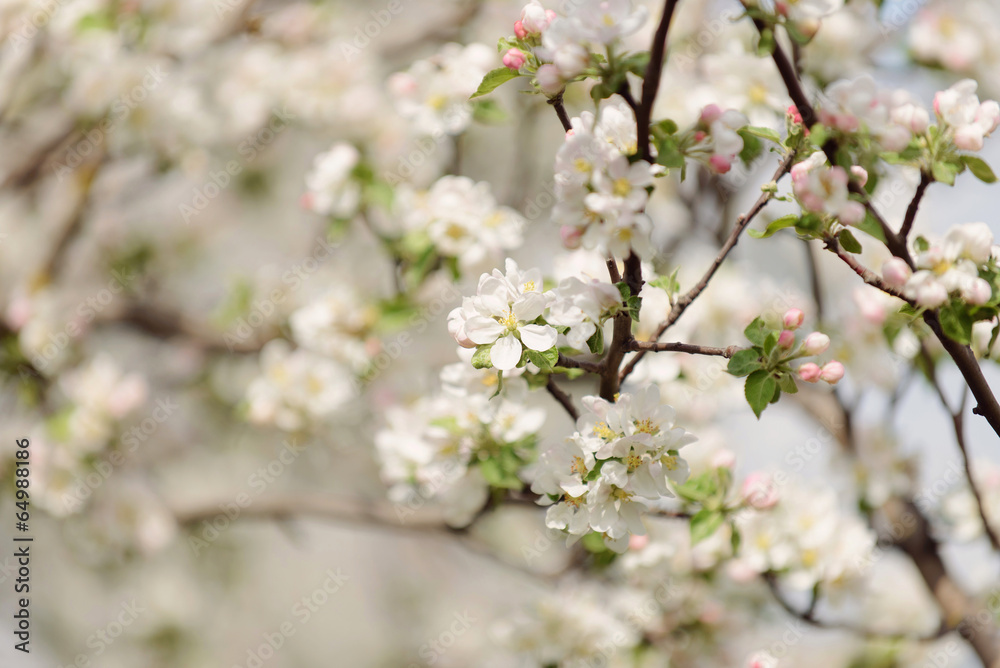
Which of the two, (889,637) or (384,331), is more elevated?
(384,331)

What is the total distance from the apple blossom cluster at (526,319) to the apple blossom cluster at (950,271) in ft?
0.91

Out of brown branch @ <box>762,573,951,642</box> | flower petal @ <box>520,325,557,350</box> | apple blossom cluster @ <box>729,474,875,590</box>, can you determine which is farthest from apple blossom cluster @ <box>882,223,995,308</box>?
brown branch @ <box>762,573,951,642</box>

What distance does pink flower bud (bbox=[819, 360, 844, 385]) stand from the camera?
748 millimetres

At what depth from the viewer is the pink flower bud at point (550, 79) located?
0.66 metres

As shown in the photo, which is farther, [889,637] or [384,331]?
[384,331]

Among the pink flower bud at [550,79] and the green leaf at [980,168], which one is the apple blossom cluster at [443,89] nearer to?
the pink flower bud at [550,79]

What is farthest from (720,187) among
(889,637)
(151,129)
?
(151,129)

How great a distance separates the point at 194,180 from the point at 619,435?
8.12 feet

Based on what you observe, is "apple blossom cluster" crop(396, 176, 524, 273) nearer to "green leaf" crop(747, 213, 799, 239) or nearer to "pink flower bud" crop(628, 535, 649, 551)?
"pink flower bud" crop(628, 535, 649, 551)

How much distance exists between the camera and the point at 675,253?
6.51 ft

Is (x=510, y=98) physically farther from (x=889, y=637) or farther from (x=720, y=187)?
(x=889, y=637)

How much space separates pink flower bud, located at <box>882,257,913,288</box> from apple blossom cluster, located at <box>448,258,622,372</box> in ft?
0.87

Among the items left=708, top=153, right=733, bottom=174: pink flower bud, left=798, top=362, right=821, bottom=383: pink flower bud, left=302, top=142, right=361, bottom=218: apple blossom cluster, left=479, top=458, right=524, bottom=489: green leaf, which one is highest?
left=708, top=153, right=733, bottom=174: pink flower bud

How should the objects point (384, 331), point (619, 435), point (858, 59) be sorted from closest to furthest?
point (619, 435)
point (384, 331)
point (858, 59)
